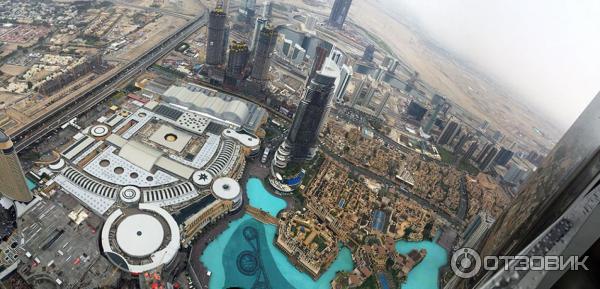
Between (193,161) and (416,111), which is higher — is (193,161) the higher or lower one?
the lower one

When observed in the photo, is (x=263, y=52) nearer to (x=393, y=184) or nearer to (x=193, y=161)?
(x=193, y=161)

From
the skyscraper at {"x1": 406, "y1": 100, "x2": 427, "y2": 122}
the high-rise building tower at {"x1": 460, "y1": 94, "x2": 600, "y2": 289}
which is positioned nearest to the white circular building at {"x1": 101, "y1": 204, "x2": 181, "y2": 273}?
the high-rise building tower at {"x1": 460, "y1": 94, "x2": 600, "y2": 289}

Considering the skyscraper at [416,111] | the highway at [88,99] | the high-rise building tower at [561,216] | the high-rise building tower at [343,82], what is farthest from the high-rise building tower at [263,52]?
the high-rise building tower at [561,216]

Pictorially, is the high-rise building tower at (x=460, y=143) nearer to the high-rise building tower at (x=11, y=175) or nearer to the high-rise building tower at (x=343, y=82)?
the high-rise building tower at (x=343, y=82)

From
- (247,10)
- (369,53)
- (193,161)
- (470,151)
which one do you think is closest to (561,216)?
(193,161)

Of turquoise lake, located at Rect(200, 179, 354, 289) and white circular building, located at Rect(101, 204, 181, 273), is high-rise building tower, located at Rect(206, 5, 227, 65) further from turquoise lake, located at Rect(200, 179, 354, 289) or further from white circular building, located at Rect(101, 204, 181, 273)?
white circular building, located at Rect(101, 204, 181, 273)

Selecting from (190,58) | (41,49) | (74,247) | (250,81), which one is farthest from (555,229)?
(41,49)
